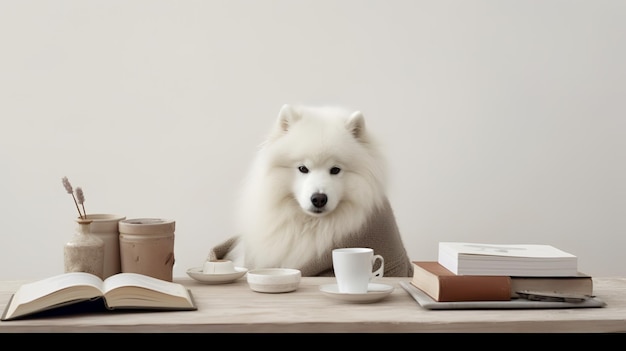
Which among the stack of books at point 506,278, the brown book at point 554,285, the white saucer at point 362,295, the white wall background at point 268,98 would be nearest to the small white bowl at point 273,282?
the white saucer at point 362,295

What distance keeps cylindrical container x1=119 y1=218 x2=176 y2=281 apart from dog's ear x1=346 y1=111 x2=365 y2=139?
3.10 feet

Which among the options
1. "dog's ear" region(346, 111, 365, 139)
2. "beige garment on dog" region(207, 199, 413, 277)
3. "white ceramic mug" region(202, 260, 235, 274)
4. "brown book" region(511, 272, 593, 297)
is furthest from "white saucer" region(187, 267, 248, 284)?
"dog's ear" region(346, 111, 365, 139)

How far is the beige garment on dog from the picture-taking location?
2191mm

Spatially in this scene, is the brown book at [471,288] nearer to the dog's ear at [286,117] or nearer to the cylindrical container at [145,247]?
the cylindrical container at [145,247]

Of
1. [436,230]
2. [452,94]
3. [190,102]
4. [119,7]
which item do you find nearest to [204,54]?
[190,102]

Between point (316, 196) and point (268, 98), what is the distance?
1.01 meters

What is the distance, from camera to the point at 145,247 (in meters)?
1.62

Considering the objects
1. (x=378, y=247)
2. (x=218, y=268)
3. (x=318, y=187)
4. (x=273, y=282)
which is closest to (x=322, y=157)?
(x=318, y=187)

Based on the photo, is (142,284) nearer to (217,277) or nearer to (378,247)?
(217,277)

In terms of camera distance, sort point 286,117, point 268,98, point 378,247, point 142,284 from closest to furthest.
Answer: point 142,284 → point 378,247 → point 286,117 → point 268,98

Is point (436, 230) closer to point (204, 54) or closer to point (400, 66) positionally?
point (400, 66)

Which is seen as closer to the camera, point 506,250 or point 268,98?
point 506,250

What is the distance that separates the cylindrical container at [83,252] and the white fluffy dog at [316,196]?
0.79 meters
